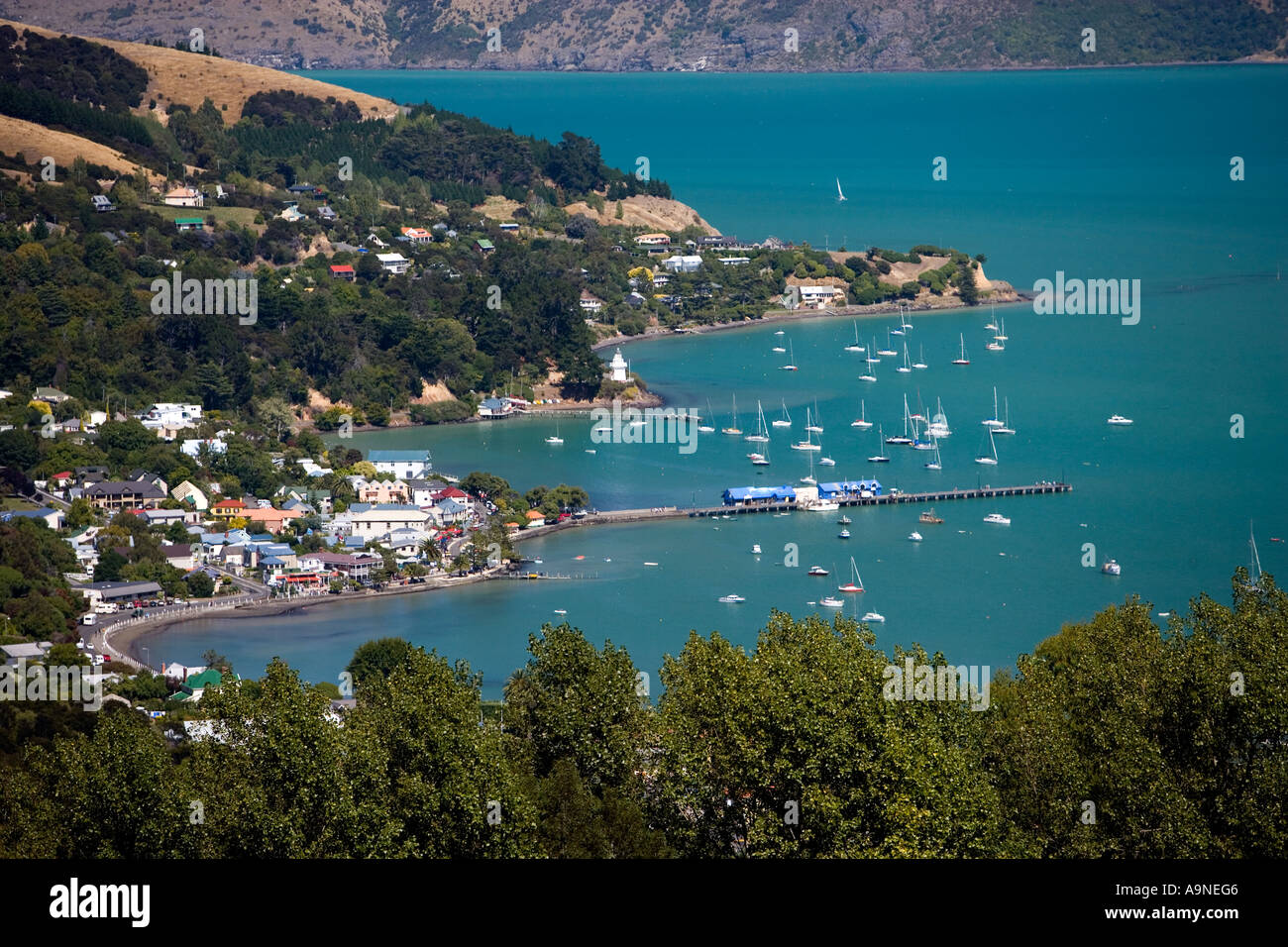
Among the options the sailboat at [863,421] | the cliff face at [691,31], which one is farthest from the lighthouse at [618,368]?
the cliff face at [691,31]

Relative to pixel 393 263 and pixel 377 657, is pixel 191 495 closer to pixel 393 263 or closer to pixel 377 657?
pixel 377 657

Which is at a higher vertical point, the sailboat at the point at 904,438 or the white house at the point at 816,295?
the white house at the point at 816,295

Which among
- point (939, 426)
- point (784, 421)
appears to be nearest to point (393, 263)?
point (784, 421)

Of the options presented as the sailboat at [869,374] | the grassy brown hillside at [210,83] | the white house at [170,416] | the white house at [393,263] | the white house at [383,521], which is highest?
the grassy brown hillside at [210,83]

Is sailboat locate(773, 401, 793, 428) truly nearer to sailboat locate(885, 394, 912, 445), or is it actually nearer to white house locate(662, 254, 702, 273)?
sailboat locate(885, 394, 912, 445)

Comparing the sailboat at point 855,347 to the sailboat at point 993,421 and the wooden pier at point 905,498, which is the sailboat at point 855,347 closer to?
the sailboat at point 993,421
